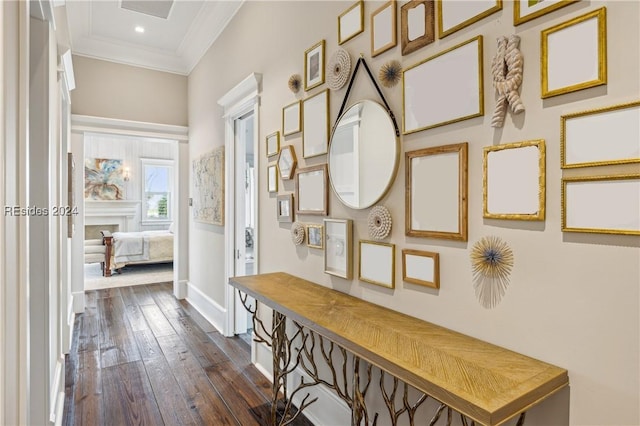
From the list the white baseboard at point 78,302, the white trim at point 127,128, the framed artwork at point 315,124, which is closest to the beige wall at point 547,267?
the framed artwork at point 315,124

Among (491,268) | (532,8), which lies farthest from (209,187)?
(532,8)

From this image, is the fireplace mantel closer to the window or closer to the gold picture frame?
the window

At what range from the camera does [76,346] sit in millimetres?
3135

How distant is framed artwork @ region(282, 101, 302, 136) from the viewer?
7.33ft

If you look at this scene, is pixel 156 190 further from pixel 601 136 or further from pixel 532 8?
pixel 601 136

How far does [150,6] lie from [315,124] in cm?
248

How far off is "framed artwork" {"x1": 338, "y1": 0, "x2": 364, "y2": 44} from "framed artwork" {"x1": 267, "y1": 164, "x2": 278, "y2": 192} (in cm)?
101

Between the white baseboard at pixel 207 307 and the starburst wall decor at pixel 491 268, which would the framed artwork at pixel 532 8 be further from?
the white baseboard at pixel 207 307

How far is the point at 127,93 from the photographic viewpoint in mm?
4324

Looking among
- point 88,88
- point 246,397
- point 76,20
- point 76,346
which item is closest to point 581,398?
point 246,397

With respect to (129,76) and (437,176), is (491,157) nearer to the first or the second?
(437,176)

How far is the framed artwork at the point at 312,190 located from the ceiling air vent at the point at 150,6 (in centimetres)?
238

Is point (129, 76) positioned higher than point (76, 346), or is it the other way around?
point (129, 76)

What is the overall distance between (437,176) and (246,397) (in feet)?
6.26
